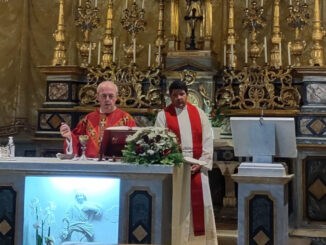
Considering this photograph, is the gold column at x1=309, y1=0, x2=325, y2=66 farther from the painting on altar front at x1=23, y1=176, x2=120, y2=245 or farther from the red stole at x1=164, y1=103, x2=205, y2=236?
the painting on altar front at x1=23, y1=176, x2=120, y2=245

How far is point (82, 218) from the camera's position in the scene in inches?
192

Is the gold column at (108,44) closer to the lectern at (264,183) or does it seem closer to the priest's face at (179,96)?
the priest's face at (179,96)

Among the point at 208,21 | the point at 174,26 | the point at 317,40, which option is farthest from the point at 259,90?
the point at 174,26

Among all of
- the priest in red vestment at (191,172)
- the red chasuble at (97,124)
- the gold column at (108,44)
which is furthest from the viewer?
the gold column at (108,44)

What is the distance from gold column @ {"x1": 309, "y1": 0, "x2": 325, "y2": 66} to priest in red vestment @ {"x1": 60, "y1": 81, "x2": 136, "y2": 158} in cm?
303

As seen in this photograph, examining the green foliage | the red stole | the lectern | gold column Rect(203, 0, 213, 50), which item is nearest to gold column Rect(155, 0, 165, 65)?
gold column Rect(203, 0, 213, 50)

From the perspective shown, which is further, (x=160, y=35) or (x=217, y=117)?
(x=160, y=35)

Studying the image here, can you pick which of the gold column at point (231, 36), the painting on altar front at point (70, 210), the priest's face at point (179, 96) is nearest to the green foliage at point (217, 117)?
the gold column at point (231, 36)

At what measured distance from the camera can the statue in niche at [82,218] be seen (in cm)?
486

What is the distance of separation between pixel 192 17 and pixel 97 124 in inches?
112

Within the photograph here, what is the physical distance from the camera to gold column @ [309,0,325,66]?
7.67m

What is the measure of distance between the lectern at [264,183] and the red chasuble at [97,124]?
1.32m

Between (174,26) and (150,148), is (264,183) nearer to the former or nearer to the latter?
(150,148)

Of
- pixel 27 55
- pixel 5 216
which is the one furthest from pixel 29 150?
pixel 5 216
